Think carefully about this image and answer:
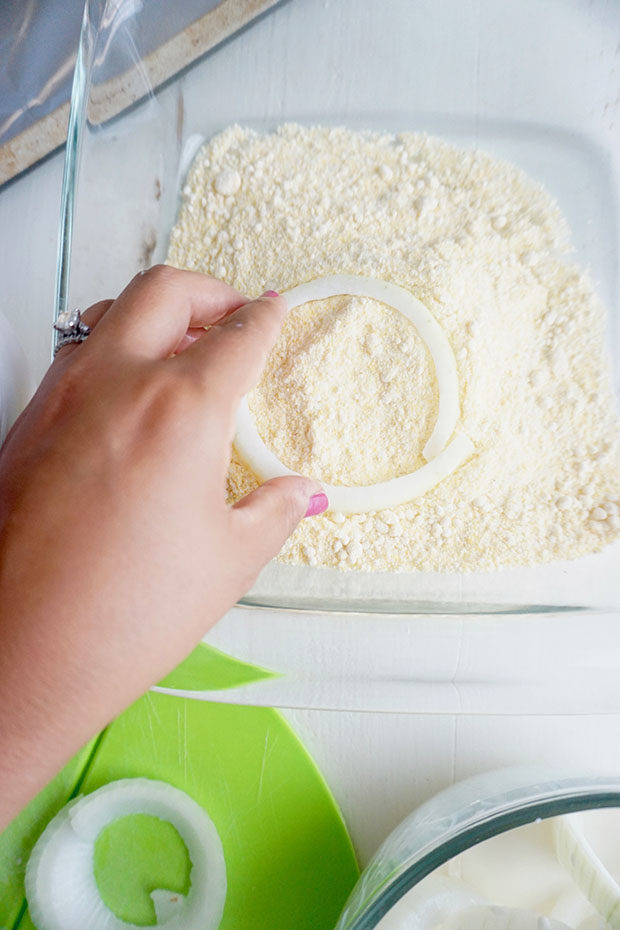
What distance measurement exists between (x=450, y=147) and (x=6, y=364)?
1.14 feet

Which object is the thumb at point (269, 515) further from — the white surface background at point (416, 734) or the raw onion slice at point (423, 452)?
the white surface background at point (416, 734)

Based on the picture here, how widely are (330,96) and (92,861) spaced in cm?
58

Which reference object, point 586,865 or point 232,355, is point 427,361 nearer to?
point 232,355

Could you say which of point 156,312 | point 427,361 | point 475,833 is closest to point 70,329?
point 156,312

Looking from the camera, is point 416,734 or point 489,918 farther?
point 416,734

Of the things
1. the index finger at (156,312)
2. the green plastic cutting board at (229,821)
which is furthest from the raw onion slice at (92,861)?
the index finger at (156,312)

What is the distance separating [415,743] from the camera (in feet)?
1.87

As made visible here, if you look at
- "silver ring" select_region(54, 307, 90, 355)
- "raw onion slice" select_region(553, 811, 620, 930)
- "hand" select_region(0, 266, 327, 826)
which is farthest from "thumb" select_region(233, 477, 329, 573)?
"raw onion slice" select_region(553, 811, 620, 930)

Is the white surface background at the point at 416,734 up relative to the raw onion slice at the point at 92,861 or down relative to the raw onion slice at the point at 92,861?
up

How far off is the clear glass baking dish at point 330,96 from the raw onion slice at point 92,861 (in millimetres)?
150

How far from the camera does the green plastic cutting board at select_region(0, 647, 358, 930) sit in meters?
0.57

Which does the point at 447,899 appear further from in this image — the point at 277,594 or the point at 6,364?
the point at 6,364

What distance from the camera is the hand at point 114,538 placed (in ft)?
1.12

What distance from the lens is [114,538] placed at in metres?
0.34
